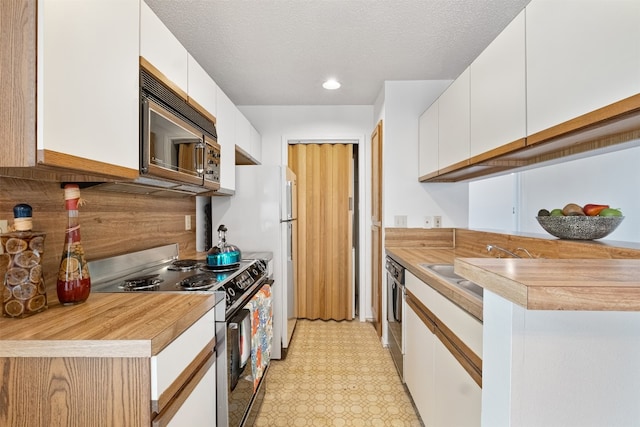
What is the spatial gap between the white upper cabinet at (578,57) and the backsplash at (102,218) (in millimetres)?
1908

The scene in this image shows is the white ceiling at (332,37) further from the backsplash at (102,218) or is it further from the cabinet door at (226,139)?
the backsplash at (102,218)

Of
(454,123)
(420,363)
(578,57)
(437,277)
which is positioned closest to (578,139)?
(578,57)

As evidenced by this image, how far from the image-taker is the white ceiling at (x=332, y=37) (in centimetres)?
184

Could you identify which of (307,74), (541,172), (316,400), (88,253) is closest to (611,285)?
(88,253)

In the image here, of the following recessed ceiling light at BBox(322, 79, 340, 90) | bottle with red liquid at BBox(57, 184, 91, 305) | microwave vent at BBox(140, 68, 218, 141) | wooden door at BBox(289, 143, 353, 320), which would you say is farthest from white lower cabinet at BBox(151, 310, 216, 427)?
wooden door at BBox(289, 143, 353, 320)

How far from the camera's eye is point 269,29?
2.06 metres

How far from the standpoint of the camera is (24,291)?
0.99 meters

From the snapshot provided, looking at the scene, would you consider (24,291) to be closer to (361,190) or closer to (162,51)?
(162,51)

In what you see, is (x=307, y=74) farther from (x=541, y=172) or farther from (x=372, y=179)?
(x=541, y=172)

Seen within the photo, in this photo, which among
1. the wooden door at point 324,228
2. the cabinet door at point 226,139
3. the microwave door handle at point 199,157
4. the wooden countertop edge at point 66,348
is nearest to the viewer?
the wooden countertop edge at point 66,348

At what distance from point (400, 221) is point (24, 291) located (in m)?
2.49

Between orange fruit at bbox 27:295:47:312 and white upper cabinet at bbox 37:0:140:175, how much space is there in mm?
434

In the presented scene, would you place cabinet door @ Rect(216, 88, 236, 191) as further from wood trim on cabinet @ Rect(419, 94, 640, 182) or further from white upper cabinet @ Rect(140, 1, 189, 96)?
wood trim on cabinet @ Rect(419, 94, 640, 182)

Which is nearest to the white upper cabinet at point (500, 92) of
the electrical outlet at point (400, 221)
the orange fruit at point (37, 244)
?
the electrical outlet at point (400, 221)
